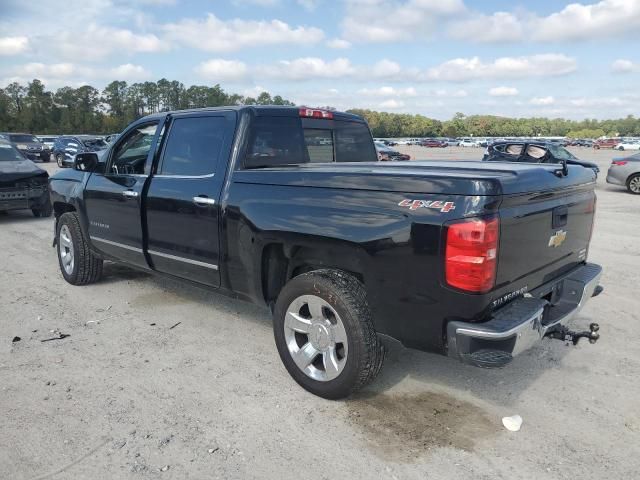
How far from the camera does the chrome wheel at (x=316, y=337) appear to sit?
333 cm

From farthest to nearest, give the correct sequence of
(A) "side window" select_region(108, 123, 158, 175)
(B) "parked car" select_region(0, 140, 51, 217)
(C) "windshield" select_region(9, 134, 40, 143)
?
(C) "windshield" select_region(9, 134, 40, 143) → (B) "parked car" select_region(0, 140, 51, 217) → (A) "side window" select_region(108, 123, 158, 175)

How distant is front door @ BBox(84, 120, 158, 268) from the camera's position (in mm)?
4781

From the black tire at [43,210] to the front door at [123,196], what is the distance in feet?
21.1

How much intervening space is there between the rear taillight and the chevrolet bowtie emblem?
2240 millimetres

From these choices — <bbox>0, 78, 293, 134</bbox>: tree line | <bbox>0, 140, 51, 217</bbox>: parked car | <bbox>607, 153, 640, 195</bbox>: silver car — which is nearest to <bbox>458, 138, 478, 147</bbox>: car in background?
<bbox>0, 78, 293, 134</bbox>: tree line

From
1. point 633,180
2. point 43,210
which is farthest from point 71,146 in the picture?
point 633,180

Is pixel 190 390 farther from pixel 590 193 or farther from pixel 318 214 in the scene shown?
pixel 590 193

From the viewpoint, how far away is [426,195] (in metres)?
2.82

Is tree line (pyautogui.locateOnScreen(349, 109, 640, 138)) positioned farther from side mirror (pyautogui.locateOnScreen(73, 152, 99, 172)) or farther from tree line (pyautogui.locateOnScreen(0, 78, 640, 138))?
side mirror (pyautogui.locateOnScreen(73, 152, 99, 172))

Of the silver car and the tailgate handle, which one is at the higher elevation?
the tailgate handle

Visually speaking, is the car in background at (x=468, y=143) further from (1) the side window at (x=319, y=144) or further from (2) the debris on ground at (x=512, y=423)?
(2) the debris on ground at (x=512, y=423)

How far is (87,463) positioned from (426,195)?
2.32 m

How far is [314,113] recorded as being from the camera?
4.56 meters

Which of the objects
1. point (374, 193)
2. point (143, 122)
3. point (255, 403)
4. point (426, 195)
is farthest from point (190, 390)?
point (143, 122)
